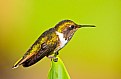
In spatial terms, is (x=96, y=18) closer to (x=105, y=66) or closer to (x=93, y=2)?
(x=93, y=2)

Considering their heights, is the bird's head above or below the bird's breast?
above

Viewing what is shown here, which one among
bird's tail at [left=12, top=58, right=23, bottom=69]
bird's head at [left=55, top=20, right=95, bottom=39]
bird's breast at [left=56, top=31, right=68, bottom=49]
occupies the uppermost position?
bird's head at [left=55, top=20, right=95, bottom=39]

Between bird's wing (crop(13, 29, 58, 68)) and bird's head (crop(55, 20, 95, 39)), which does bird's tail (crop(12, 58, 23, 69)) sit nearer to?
bird's wing (crop(13, 29, 58, 68))

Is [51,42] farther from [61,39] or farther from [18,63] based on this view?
[18,63]

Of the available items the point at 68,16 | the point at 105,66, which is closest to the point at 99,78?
the point at 105,66

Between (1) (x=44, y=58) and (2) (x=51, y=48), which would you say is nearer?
(2) (x=51, y=48)

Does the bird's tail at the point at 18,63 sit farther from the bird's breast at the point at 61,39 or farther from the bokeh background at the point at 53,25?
the bird's breast at the point at 61,39

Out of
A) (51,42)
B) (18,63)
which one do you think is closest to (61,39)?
(51,42)

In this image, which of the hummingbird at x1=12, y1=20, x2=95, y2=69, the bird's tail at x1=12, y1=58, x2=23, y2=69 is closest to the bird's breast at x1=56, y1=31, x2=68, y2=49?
the hummingbird at x1=12, y1=20, x2=95, y2=69
